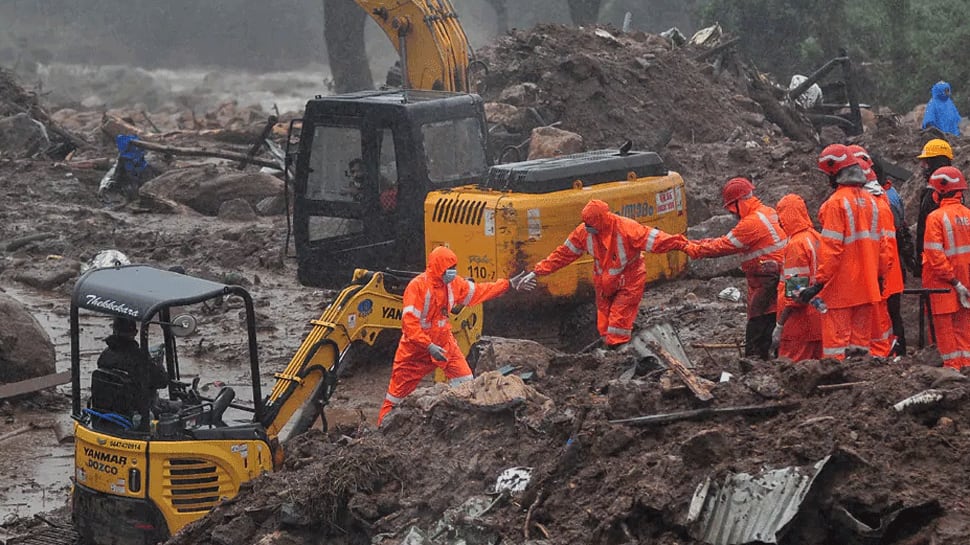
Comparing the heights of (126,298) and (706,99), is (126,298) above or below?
below

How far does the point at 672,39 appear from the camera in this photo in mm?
23828

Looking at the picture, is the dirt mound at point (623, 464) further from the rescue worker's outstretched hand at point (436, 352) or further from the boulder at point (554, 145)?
the boulder at point (554, 145)

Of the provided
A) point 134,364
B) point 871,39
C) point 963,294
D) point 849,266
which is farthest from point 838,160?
point 871,39

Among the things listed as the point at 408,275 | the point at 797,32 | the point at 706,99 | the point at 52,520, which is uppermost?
the point at 797,32

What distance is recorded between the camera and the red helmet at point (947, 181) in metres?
8.59

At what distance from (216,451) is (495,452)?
1628 millimetres

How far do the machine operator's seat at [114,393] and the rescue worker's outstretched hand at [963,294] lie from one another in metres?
4.99

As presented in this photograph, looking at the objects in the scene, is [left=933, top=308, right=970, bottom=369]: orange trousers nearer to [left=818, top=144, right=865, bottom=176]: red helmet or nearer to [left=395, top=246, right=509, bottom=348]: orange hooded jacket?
[left=818, top=144, right=865, bottom=176]: red helmet

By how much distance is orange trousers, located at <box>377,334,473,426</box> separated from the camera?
892 centimetres

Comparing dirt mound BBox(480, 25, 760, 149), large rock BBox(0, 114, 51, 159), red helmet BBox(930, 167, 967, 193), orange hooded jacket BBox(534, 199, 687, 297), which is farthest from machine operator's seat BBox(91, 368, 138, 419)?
large rock BBox(0, 114, 51, 159)

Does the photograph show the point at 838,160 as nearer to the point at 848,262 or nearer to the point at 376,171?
the point at 848,262

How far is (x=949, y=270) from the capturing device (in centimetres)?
836

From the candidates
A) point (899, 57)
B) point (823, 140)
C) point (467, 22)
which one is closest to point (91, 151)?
point (823, 140)

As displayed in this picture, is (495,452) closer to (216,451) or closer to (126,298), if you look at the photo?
(216,451)
